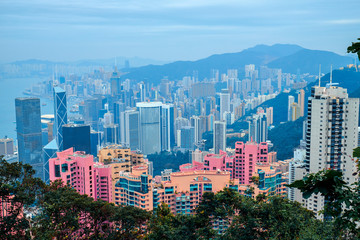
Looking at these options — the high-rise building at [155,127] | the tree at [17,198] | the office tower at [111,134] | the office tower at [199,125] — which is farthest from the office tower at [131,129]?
the tree at [17,198]

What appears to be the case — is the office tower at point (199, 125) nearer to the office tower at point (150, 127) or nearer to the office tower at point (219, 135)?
the office tower at point (150, 127)

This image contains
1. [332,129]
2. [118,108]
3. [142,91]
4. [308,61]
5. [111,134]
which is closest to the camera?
[332,129]

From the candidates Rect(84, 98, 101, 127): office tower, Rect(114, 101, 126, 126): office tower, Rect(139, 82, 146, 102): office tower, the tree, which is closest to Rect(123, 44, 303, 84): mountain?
Rect(139, 82, 146, 102): office tower

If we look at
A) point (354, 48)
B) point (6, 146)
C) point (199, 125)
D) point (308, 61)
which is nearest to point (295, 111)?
point (199, 125)

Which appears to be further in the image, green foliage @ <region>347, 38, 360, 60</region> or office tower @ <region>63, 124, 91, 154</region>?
office tower @ <region>63, 124, 91, 154</region>

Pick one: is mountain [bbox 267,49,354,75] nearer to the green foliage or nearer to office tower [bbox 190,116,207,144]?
office tower [bbox 190,116,207,144]

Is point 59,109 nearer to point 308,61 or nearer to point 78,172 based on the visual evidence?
point 78,172

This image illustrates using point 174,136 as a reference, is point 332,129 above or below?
above
